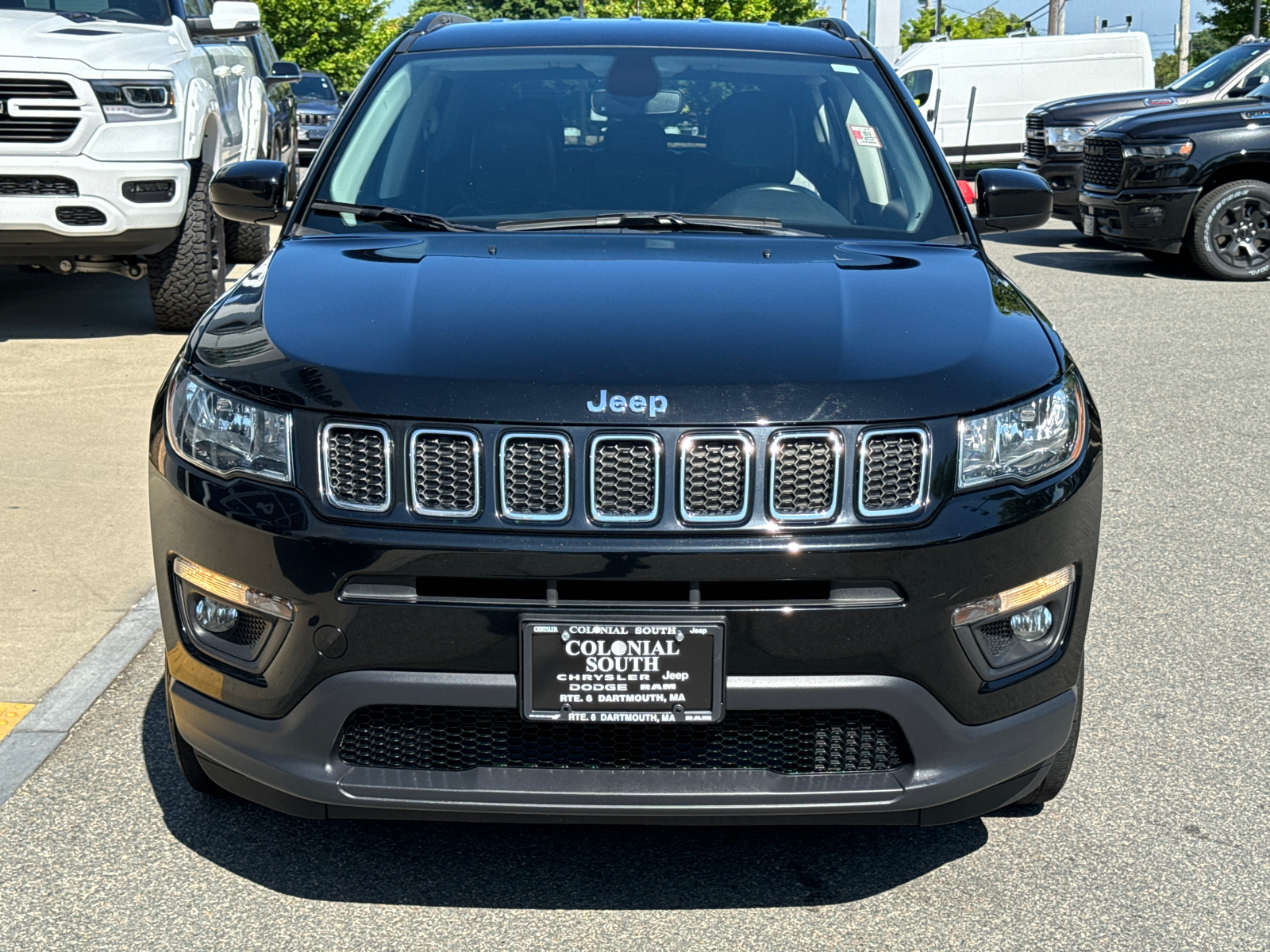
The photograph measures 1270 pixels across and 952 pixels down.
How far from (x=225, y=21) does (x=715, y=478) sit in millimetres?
7553

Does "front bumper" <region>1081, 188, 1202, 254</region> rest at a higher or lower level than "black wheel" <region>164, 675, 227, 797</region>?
lower

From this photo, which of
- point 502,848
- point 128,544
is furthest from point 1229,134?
point 502,848

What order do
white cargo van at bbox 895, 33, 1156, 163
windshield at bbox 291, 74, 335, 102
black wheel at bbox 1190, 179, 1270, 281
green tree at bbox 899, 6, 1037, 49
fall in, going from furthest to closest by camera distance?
1. green tree at bbox 899, 6, 1037, 49
2. windshield at bbox 291, 74, 335, 102
3. white cargo van at bbox 895, 33, 1156, 163
4. black wheel at bbox 1190, 179, 1270, 281

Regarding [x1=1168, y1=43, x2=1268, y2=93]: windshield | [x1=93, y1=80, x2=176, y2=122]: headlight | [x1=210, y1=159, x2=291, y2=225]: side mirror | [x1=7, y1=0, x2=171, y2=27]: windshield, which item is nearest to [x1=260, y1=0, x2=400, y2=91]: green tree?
[x1=1168, y1=43, x2=1268, y2=93]: windshield

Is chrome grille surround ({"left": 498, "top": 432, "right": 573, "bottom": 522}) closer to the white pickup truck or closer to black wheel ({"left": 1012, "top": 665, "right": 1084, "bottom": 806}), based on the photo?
black wheel ({"left": 1012, "top": 665, "right": 1084, "bottom": 806})

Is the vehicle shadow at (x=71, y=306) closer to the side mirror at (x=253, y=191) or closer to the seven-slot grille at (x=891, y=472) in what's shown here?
the side mirror at (x=253, y=191)

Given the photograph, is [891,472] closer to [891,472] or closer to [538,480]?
[891,472]

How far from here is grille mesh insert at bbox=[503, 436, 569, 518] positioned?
262 centimetres

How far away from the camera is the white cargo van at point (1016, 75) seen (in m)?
23.8

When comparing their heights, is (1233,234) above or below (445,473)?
below

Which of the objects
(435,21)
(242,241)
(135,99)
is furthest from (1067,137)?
(435,21)

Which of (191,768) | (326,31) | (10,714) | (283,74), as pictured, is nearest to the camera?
(191,768)

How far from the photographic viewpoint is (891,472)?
8.75 feet

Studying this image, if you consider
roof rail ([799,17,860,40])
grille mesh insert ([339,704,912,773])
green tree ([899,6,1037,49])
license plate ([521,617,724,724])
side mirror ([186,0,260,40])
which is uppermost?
roof rail ([799,17,860,40])
